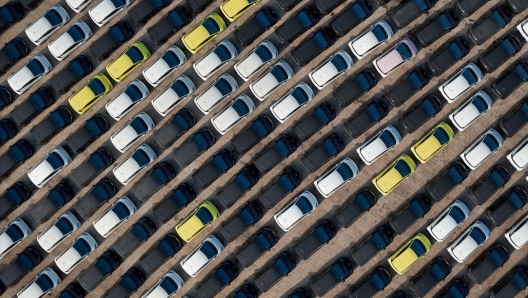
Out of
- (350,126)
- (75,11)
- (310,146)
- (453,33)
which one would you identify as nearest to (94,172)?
(75,11)

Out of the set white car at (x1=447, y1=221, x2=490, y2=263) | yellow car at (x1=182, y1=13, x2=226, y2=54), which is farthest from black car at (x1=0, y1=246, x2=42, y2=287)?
white car at (x1=447, y1=221, x2=490, y2=263)

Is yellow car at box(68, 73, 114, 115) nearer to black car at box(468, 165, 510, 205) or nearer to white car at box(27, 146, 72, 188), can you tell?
white car at box(27, 146, 72, 188)

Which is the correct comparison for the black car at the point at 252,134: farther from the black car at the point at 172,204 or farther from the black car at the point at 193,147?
the black car at the point at 172,204

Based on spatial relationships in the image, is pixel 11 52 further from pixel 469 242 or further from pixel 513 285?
pixel 513 285

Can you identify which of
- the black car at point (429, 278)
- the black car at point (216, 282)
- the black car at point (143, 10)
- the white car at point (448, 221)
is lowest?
the black car at point (429, 278)

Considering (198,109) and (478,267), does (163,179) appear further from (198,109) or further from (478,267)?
(478,267)

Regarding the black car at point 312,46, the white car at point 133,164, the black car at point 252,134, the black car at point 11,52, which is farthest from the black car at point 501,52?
the black car at point 11,52

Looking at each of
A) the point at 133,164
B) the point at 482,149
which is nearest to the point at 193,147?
the point at 133,164
